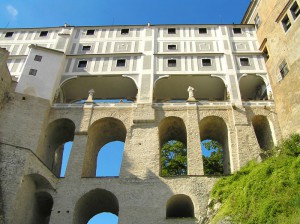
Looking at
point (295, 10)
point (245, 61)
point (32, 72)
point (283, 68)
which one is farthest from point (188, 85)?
point (32, 72)

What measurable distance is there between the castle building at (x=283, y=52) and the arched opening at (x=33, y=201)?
1427 centimetres

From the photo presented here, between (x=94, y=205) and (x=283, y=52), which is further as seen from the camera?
(x=283, y=52)

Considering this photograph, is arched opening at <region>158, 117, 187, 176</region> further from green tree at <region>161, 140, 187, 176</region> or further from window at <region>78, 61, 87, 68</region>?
window at <region>78, 61, 87, 68</region>

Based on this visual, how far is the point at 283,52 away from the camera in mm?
22844

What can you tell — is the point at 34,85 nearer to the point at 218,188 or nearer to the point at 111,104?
the point at 111,104

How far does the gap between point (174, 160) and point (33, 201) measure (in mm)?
13200

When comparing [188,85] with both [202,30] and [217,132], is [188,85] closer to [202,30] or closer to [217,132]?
[217,132]

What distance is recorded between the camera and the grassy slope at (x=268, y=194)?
12115 mm

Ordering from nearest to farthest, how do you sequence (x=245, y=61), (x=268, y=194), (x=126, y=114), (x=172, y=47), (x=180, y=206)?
(x=268, y=194) → (x=180, y=206) → (x=126, y=114) → (x=245, y=61) → (x=172, y=47)

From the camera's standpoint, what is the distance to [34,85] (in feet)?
74.8

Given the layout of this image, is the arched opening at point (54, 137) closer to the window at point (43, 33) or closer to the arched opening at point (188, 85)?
the arched opening at point (188, 85)

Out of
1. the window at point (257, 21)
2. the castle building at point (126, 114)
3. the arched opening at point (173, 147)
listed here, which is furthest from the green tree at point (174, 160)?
the window at point (257, 21)

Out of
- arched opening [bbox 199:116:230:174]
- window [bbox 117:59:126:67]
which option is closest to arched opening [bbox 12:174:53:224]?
arched opening [bbox 199:116:230:174]

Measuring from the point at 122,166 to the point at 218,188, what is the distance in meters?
5.57
